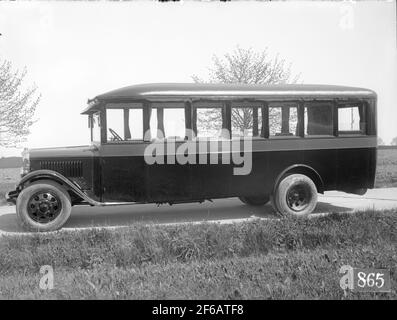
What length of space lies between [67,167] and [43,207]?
77 cm

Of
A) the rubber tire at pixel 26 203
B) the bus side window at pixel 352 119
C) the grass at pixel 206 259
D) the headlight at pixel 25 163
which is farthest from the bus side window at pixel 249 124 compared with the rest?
the headlight at pixel 25 163

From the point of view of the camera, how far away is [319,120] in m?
7.64

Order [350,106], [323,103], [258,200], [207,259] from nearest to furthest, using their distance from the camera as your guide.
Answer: [207,259], [323,103], [350,106], [258,200]

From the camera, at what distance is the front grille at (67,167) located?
703cm

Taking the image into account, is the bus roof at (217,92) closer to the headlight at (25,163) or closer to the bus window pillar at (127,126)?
the bus window pillar at (127,126)

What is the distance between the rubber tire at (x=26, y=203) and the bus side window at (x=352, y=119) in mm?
4941

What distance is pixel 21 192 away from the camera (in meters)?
A: 6.61

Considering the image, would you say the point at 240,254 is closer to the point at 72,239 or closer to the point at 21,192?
the point at 72,239

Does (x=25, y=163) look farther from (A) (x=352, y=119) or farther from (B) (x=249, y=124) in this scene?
(A) (x=352, y=119)

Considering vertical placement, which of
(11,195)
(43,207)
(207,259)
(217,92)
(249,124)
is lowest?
(207,259)

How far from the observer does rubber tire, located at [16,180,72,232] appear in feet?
21.6

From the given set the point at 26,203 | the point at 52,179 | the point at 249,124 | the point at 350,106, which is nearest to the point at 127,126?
the point at 52,179

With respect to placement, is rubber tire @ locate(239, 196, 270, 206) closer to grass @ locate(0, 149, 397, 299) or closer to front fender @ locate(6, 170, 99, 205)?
grass @ locate(0, 149, 397, 299)

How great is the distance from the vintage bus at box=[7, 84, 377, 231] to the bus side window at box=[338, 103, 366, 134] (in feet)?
0.06
